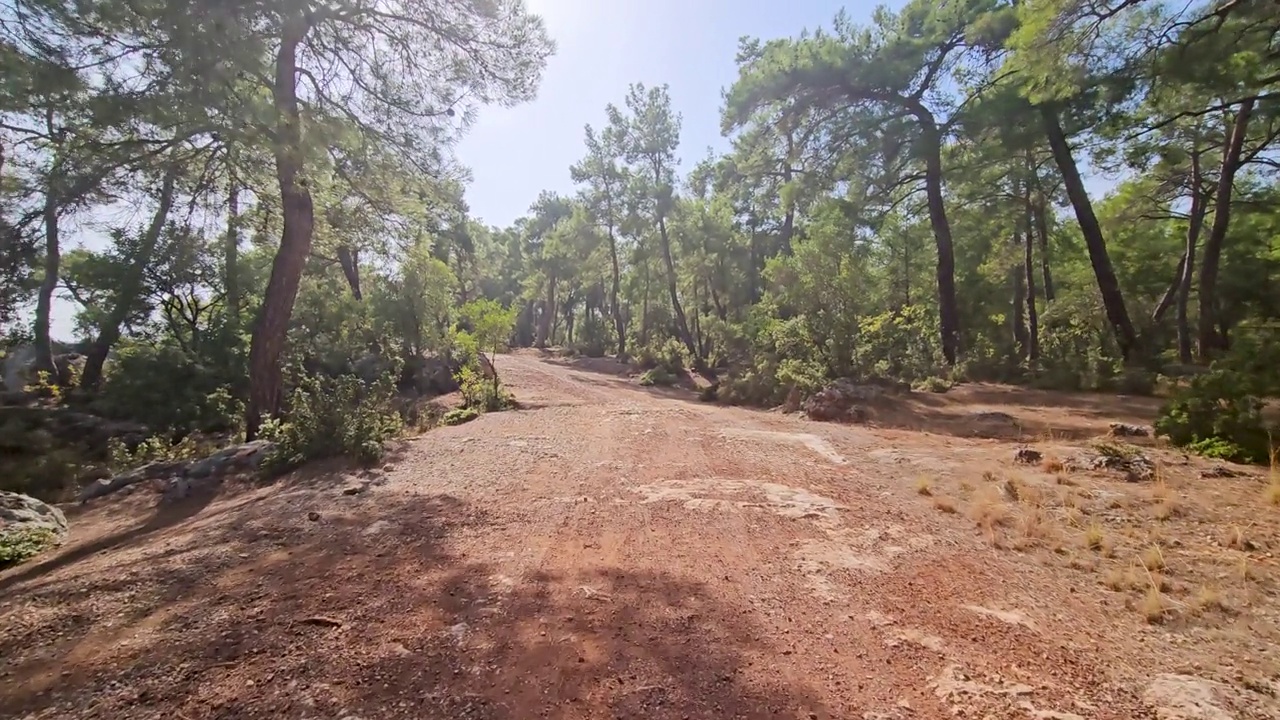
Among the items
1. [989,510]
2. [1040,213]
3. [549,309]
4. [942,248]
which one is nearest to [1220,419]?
[989,510]

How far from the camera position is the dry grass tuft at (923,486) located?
5337mm

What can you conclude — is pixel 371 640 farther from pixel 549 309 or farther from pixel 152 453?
pixel 549 309

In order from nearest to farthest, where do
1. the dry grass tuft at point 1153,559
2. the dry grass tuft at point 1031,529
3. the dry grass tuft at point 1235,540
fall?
the dry grass tuft at point 1153,559 → the dry grass tuft at point 1235,540 → the dry grass tuft at point 1031,529

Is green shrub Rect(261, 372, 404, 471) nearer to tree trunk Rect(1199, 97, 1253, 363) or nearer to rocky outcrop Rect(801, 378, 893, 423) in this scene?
rocky outcrop Rect(801, 378, 893, 423)

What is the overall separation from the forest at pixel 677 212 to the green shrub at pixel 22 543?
2112 millimetres

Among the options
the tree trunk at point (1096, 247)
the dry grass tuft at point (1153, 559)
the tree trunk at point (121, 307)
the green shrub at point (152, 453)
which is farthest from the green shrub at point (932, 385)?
the tree trunk at point (121, 307)

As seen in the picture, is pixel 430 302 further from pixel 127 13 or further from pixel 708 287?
pixel 708 287

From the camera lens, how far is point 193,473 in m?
7.23

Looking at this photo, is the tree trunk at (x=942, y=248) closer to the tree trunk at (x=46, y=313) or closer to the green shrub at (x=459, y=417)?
the green shrub at (x=459, y=417)

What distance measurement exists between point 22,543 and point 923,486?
7.92 metres

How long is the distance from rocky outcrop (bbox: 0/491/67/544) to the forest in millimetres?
2038

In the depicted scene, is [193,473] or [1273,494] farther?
[193,473]

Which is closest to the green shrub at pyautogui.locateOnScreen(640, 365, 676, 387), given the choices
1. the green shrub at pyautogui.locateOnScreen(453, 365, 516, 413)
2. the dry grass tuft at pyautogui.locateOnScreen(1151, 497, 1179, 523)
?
the green shrub at pyautogui.locateOnScreen(453, 365, 516, 413)

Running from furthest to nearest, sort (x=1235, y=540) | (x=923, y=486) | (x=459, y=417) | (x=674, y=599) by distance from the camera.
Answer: (x=459, y=417) < (x=923, y=486) < (x=1235, y=540) < (x=674, y=599)
